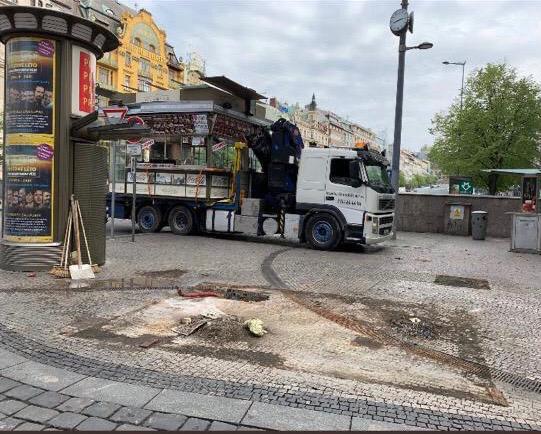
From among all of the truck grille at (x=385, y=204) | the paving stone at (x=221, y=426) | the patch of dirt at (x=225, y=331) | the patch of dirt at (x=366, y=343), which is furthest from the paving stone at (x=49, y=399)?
the truck grille at (x=385, y=204)

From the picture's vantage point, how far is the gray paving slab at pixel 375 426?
349 cm

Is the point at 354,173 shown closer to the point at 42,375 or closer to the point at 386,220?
the point at 386,220

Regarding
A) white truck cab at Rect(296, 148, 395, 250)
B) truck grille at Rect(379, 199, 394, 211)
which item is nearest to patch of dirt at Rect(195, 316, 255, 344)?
white truck cab at Rect(296, 148, 395, 250)

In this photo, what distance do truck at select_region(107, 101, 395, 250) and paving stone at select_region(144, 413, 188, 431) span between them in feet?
33.1

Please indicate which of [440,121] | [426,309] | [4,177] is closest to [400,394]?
[426,309]

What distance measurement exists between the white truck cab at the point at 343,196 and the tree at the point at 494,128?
1511cm

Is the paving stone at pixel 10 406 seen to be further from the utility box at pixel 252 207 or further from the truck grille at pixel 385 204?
the utility box at pixel 252 207

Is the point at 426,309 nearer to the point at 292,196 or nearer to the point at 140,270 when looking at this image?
the point at 140,270

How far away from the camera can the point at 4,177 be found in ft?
29.6

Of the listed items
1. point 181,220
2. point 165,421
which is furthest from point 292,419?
point 181,220

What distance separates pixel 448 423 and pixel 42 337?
4047 millimetres

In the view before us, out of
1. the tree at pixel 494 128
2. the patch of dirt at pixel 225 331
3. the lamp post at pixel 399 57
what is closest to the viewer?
the patch of dirt at pixel 225 331

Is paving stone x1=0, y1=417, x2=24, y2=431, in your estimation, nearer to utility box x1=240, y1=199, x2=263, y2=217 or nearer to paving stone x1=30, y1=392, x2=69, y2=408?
paving stone x1=30, y1=392, x2=69, y2=408

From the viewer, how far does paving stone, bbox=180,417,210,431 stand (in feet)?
11.2
